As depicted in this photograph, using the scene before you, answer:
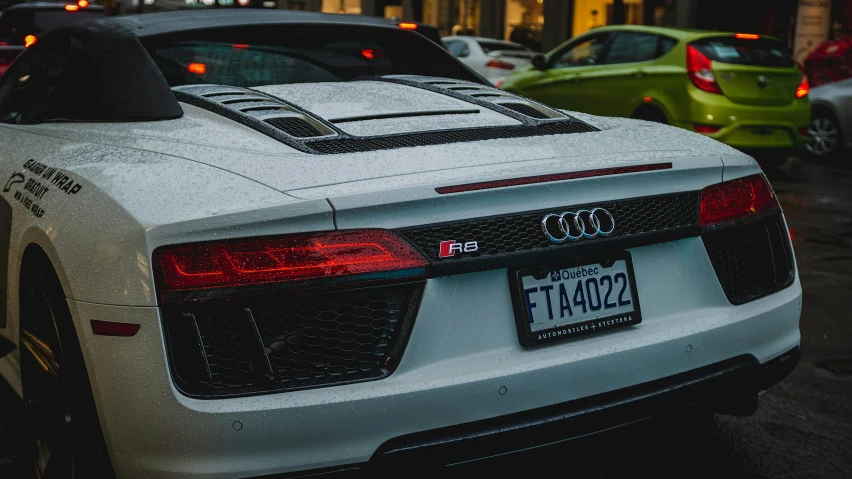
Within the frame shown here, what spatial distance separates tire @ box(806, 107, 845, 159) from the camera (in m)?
11.8

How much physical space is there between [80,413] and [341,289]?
0.75 metres

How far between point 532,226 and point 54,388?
1324 mm

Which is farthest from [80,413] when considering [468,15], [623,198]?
Result: [468,15]

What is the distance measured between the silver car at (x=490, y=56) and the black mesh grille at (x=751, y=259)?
13648 millimetres

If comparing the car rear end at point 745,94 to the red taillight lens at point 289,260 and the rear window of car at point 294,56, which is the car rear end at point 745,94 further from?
the red taillight lens at point 289,260

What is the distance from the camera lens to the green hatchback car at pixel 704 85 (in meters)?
9.74

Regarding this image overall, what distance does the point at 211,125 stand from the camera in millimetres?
2785

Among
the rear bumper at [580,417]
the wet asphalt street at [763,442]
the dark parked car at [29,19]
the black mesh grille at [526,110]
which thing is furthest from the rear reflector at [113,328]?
the dark parked car at [29,19]

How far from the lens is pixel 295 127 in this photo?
105 inches

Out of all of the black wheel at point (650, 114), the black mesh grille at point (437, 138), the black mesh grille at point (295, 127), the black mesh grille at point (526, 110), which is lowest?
the black wheel at point (650, 114)

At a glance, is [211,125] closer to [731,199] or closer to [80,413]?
[80,413]

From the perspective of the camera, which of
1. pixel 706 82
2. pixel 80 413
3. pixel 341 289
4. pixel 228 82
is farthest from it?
pixel 706 82

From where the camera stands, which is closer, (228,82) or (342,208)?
(342,208)

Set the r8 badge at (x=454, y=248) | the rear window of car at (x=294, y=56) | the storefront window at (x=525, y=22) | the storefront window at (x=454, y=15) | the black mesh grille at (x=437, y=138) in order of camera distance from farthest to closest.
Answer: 1. the storefront window at (x=454, y=15)
2. the storefront window at (x=525, y=22)
3. the rear window of car at (x=294, y=56)
4. the black mesh grille at (x=437, y=138)
5. the r8 badge at (x=454, y=248)
